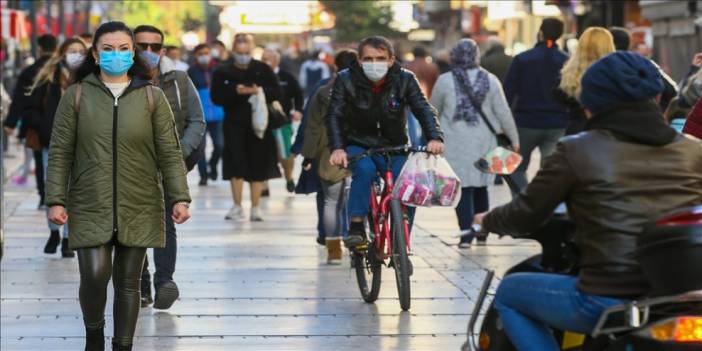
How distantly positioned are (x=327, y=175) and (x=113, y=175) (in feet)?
18.4

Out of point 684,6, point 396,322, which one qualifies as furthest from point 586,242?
point 684,6

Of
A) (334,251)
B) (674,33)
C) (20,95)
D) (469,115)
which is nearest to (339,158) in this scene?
(334,251)

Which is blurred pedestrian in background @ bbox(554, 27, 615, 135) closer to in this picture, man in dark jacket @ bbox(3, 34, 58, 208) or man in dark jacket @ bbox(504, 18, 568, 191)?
man in dark jacket @ bbox(504, 18, 568, 191)

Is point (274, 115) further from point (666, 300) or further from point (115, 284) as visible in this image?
point (666, 300)

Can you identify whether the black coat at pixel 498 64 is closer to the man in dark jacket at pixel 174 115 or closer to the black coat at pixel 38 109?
the black coat at pixel 38 109

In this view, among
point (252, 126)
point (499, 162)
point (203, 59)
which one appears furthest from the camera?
point (203, 59)

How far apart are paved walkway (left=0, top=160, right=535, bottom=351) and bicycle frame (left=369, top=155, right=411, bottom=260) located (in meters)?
0.38

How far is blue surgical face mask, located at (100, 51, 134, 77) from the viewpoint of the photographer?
8.02 meters

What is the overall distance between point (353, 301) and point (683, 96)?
2445 millimetres

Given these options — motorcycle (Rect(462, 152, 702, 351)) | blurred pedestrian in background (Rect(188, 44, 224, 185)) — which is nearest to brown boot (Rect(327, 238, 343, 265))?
motorcycle (Rect(462, 152, 702, 351))

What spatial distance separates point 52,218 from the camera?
25.5ft

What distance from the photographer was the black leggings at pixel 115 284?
26.2 feet

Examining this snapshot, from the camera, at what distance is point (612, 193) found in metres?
5.54

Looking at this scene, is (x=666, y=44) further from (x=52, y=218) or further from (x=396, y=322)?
(x=52, y=218)
